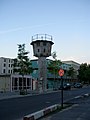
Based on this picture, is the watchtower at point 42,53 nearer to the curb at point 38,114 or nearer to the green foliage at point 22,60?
the green foliage at point 22,60

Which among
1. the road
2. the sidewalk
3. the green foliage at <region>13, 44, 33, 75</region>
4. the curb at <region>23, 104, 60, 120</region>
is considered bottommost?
the road

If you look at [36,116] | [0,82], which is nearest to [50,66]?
[0,82]

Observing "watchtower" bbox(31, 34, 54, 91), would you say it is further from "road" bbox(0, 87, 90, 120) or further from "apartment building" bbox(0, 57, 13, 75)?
"apartment building" bbox(0, 57, 13, 75)

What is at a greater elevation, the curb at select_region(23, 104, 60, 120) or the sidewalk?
the curb at select_region(23, 104, 60, 120)

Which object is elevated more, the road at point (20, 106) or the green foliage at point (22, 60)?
the green foliage at point (22, 60)

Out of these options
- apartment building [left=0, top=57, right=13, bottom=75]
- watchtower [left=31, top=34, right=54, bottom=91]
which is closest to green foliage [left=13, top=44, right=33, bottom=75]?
watchtower [left=31, top=34, right=54, bottom=91]

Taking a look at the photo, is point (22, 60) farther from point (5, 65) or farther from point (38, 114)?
point (5, 65)

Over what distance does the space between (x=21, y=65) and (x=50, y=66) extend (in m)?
25.4

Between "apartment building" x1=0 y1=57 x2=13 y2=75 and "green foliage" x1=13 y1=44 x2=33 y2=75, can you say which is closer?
"green foliage" x1=13 y1=44 x2=33 y2=75

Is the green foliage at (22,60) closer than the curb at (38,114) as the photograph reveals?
No

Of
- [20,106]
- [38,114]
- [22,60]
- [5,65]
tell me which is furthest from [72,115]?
[5,65]

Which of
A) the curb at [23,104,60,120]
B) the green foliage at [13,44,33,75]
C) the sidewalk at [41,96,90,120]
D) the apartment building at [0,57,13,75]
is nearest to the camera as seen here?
the curb at [23,104,60,120]

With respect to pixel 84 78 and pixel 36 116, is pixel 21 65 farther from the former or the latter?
pixel 84 78

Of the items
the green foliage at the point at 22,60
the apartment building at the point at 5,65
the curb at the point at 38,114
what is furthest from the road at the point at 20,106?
the apartment building at the point at 5,65
